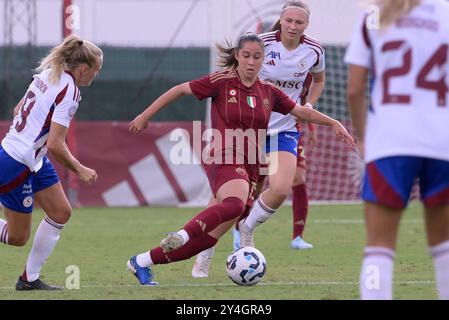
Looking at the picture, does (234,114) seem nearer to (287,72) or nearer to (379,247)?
(287,72)

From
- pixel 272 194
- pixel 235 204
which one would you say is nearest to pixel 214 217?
pixel 235 204

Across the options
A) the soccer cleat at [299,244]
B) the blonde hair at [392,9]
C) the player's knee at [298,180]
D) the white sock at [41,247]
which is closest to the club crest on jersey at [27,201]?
the white sock at [41,247]

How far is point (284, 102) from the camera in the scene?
7691 mm

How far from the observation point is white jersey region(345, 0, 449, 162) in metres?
4.72

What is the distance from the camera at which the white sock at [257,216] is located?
28.1 feet

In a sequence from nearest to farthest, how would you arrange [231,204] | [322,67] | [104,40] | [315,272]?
[231,204] → [315,272] → [322,67] → [104,40]

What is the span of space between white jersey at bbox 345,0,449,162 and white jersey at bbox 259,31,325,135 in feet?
14.8

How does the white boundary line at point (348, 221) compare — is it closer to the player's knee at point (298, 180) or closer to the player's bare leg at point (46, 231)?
the player's knee at point (298, 180)

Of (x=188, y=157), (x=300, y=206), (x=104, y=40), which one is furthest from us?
(x=104, y=40)

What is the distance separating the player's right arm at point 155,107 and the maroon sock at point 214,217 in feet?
2.44

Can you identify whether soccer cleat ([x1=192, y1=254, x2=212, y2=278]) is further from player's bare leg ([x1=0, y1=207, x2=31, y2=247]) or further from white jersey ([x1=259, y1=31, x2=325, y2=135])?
white jersey ([x1=259, y1=31, x2=325, y2=135])

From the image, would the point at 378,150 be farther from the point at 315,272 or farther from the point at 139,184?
the point at 139,184
